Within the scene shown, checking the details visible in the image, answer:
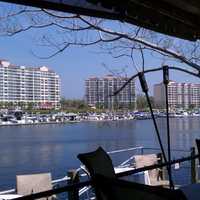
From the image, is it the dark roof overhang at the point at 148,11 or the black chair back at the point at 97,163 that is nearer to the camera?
the black chair back at the point at 97,163

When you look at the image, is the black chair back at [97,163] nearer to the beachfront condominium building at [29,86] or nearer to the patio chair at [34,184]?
the patio chair at [34,184]

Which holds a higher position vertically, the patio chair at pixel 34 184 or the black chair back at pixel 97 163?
the black chair back at pixel 97 163

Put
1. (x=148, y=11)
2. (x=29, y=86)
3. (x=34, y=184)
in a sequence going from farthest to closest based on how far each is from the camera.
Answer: (x=29, y=86) < (x=34, y=184) < (x=148, y=11)

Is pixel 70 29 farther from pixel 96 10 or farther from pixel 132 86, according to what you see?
pixel 96 10

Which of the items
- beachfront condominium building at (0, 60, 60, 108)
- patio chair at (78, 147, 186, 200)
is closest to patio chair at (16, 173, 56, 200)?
patio chair at (78, 147, 186, 200)

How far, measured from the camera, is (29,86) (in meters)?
102

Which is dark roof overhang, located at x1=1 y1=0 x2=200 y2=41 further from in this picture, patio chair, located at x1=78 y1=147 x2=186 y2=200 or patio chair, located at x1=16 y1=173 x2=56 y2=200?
patio chair, located at x1=16 y1=173 x2=56 y2=200

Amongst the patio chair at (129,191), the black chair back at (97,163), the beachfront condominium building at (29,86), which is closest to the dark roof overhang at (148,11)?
the black chair back at (97,163)

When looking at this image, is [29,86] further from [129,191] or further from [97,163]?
[129,191]

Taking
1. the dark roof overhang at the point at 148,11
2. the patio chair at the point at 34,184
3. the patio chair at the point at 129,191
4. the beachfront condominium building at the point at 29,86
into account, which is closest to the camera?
the patio chair at the point at 129,191

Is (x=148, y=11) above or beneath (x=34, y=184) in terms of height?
above

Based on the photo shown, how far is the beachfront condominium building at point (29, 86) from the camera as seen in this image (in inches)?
3794

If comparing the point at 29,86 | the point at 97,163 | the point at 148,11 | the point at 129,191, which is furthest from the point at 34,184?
the point at 29,86

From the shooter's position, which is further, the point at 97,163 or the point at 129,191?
the point at 97,163
